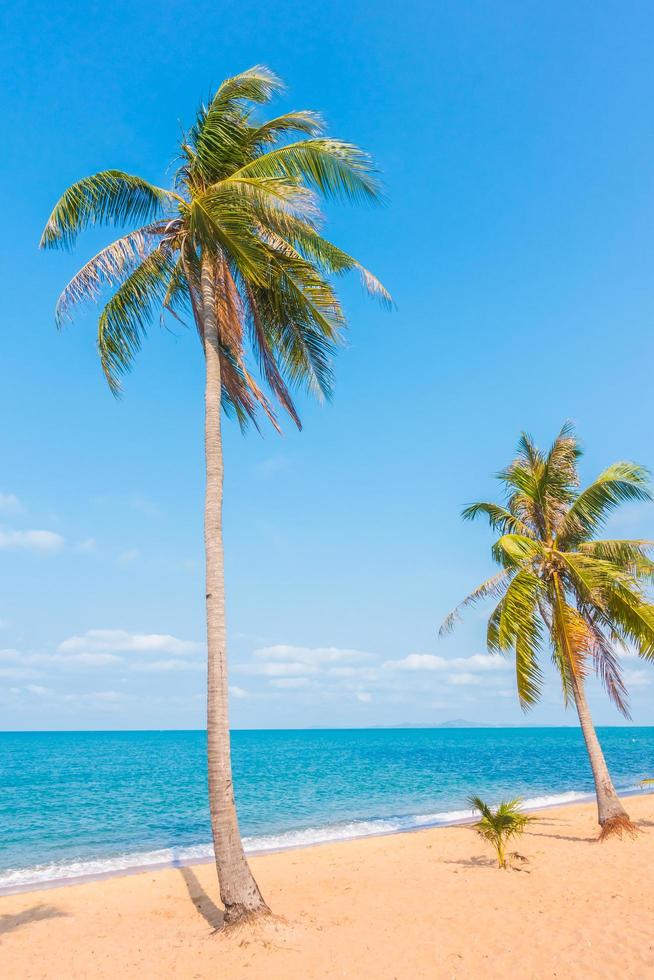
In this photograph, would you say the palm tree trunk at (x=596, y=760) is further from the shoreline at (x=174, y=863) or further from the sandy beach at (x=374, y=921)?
the shoreline at (x=174, y=863)

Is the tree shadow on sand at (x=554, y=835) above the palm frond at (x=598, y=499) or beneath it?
beneath

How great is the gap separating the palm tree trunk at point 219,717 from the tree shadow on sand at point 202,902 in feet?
3.46

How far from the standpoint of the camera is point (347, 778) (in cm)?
4178

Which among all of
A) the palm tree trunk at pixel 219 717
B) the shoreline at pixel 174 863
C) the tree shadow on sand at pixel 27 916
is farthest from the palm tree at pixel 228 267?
the shoreline at pixel 174 863

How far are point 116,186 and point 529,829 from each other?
60.1 ft

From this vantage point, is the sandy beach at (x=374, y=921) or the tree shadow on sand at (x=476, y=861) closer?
the sandy beach at (x=374, y=921)

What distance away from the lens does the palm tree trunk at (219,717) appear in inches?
307

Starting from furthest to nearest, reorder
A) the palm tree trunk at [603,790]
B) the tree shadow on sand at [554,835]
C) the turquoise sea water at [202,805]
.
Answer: the turquoise sea water at [202,805]
the tree shadow on sand at [554,835]
the palm tree trunk at [603,790]

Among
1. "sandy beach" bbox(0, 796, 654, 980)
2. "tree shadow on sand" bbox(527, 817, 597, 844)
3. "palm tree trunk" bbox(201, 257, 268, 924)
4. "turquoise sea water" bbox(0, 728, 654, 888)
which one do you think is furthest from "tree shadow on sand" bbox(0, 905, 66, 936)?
"tree shadow on sand" bbox(527, 817, 597, 844)

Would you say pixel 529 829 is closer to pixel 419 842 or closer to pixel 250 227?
pixel 419 842

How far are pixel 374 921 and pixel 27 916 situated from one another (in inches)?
249

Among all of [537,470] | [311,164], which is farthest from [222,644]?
[537,470]

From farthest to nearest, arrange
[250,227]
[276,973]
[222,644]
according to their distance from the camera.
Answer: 1. [250,227]
2. [222,644]
3. [276,973]

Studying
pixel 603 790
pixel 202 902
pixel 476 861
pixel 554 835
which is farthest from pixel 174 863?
pixel 603 790
